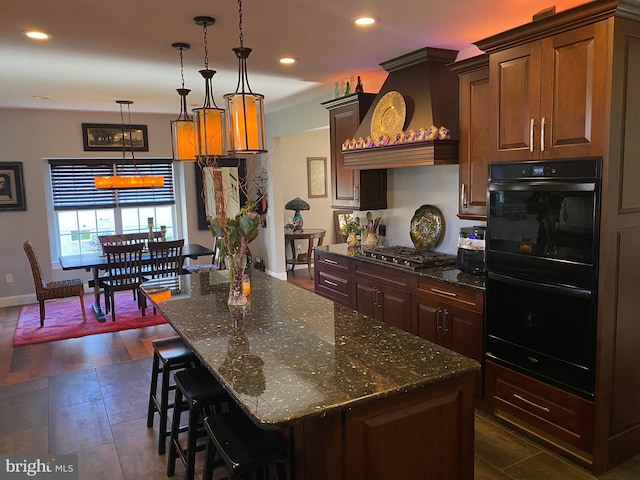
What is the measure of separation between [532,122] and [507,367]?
4.71ft

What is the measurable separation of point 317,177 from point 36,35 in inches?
225

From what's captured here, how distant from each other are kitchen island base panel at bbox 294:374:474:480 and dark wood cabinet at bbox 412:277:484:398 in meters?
1.33

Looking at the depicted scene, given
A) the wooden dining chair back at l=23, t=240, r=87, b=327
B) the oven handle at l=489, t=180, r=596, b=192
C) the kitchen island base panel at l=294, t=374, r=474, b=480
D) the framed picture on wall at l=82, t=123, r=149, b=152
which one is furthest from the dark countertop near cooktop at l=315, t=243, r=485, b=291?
the framed picture on wall at l=82, t=123, r=149, b=152

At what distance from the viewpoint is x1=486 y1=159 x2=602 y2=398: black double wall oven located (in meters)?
2.45

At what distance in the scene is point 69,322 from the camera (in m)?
5.75

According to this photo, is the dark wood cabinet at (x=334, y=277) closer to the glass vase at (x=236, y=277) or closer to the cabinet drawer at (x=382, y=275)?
the cabinet drawer at (x=382, y=275)

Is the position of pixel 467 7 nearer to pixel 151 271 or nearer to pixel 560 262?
pixel 560 262

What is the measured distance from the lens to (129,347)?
4852 millimetres

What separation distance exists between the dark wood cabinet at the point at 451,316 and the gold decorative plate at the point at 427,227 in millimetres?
751

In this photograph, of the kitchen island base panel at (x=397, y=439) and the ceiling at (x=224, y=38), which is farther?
the ceiling at (x=224, y=38)

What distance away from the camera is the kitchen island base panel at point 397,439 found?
1.63 m

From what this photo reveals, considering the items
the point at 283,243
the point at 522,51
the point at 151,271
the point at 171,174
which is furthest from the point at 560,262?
the point at 171,174

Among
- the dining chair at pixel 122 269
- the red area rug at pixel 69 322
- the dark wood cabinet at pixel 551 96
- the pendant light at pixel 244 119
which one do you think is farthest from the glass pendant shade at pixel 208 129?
the red area rug at pixel 69 322

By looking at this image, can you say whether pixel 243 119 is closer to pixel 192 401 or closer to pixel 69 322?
pixel 192 401
